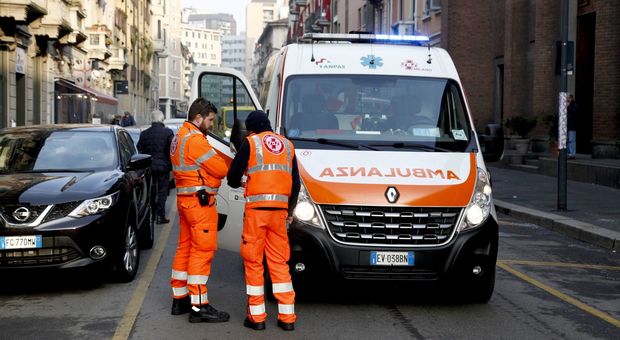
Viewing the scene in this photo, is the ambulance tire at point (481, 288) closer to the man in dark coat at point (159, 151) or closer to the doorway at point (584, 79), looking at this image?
the man in dark coat at point (159, 151)

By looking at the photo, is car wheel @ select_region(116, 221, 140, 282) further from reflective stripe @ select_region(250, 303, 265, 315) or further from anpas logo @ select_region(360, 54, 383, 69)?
anpas logo @ select_region(360, 54, 383, 69)

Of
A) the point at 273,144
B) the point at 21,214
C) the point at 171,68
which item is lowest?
the point at 21,214

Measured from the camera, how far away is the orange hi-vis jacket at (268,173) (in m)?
6.66

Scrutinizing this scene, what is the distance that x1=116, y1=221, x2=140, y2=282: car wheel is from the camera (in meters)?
8.59

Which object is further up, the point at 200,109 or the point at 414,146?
the point at 200,109

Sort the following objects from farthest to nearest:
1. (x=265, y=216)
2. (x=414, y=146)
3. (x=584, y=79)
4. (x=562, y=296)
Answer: (x=584, y=79) → (x=562, y=296) → (x=414, y=146) → (x=265, y=216)

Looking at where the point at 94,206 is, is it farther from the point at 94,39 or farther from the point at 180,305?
the point at 94,39

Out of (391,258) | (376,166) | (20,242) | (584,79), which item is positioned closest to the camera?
(391,258)

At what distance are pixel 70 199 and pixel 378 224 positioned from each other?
288 cm

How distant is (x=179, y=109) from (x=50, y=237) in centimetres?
11588

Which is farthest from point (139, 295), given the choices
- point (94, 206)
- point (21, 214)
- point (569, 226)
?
point (569, 226)

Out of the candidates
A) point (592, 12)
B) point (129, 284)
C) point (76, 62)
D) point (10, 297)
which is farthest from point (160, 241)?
point (76, 62)

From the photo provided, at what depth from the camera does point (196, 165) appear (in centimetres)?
704

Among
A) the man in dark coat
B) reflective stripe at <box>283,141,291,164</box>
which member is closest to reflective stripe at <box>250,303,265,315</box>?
reflective stripe at <box>283,141,291,164</box>
